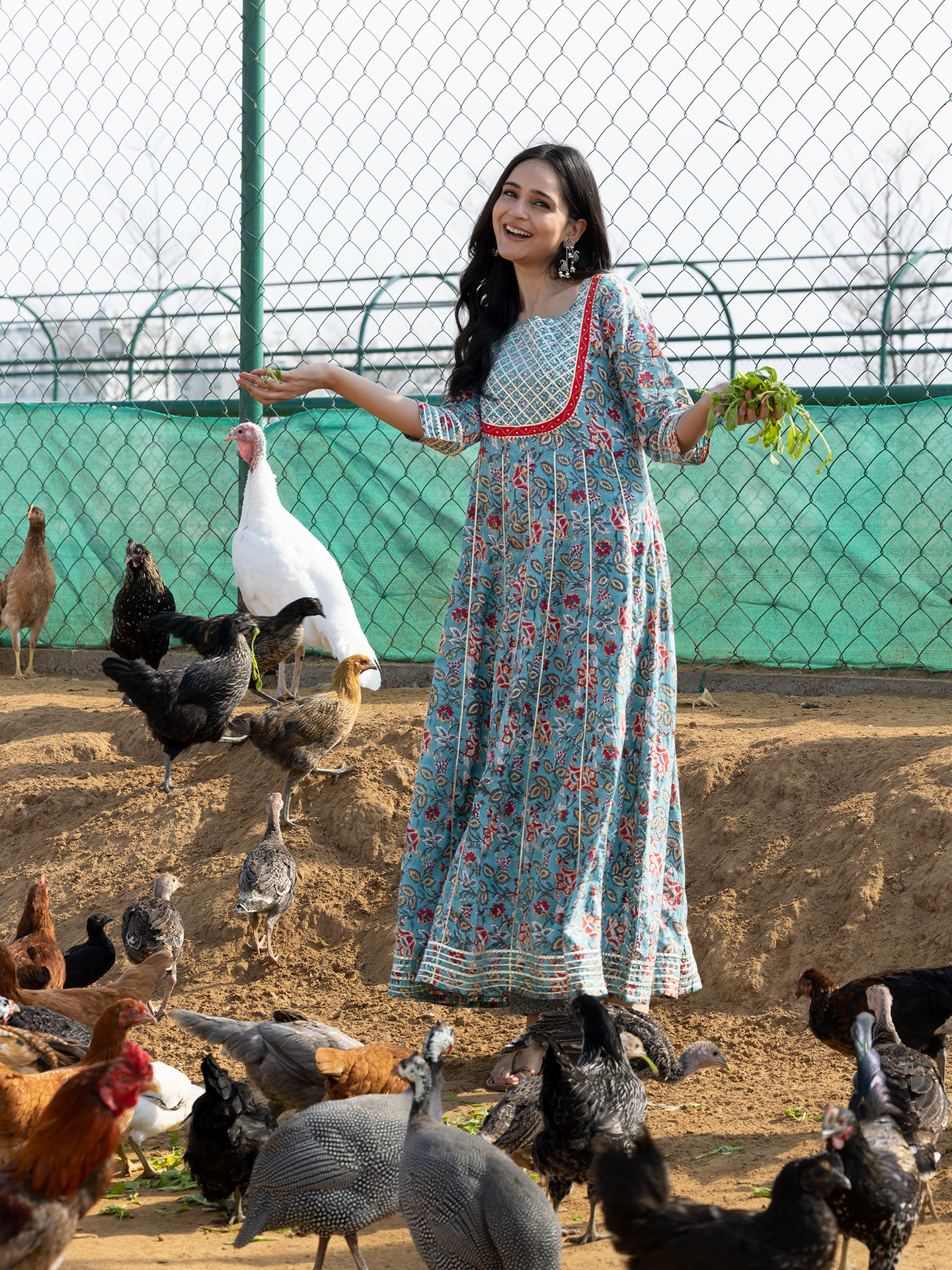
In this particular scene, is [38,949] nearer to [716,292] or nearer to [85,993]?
[85,993]

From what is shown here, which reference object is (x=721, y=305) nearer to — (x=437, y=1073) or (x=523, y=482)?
(x=523, y=482)

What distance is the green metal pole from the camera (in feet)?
21.8

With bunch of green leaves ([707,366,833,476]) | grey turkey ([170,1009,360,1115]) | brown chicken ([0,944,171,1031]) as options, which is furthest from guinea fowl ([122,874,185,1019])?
bunch of green leaves ([707,366,833,476])

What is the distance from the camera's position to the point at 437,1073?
2.94 m

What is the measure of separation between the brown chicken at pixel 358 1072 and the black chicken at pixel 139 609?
3.84m

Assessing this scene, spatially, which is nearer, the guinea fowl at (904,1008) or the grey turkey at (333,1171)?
the grey turkey at (333,1171)

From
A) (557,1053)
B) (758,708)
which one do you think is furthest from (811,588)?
(557,1053)

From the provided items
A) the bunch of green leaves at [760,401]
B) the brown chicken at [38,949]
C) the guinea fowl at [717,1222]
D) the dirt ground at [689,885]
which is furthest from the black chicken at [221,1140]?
the bunch of green leaves at [760,401]

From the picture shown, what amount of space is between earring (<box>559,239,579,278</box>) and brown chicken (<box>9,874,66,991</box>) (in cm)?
319

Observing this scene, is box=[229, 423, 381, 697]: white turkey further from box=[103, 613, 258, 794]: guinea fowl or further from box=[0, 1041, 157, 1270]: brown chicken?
box=[0, 1041, 157, 1270]: brown chicken

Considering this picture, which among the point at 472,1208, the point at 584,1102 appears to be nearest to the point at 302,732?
the point at 584,1102

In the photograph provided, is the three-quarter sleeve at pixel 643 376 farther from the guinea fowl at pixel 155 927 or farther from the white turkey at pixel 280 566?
the guinea fowl at pixel 155 927

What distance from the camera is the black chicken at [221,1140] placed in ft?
11.0

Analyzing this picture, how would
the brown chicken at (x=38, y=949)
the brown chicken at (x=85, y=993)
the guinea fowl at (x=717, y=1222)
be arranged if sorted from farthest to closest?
the brown chicken at (x=38, y=949)
the brown chicken at (x=85, y=993)
the guinea fowl at (x=717, y=1222)
